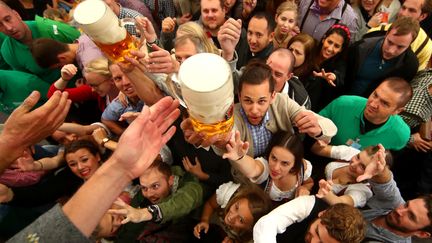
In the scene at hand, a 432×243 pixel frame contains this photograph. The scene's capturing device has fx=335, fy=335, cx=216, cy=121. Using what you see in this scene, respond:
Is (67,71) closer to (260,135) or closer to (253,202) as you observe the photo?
(260,135)

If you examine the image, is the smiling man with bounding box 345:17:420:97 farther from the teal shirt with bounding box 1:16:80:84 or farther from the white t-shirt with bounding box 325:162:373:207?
the teal shirt with bounding box 1:16:80:84

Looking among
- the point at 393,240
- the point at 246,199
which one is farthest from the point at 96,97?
the point at 393,240

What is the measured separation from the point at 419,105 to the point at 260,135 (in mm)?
1186

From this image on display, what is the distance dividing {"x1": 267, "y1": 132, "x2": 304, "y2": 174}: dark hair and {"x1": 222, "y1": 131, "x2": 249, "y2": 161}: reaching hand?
29 cm

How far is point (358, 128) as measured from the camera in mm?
2031

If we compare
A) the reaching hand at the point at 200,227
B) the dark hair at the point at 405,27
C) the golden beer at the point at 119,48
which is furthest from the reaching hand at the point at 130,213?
the dark hair at the point at 405,27

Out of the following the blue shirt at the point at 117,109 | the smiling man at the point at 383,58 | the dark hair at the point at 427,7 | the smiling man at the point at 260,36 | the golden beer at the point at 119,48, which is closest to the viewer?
the golden beer at the point at 119,48

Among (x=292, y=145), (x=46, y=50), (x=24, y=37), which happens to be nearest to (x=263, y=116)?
(x=292, y=145)

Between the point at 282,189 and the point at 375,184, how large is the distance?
1.49 ft

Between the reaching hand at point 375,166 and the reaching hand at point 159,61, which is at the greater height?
the reaching hand at point 159,61

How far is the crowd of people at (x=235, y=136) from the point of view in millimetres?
1427

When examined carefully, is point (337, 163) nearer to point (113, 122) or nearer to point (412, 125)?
point (412, 125)

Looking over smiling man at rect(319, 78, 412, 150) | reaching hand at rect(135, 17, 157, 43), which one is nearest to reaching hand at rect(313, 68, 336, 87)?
smiling man at rect(319, 78, 412, 150)

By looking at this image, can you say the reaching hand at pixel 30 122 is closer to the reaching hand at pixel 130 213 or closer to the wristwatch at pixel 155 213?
the reaching hand at pixel 130 213
